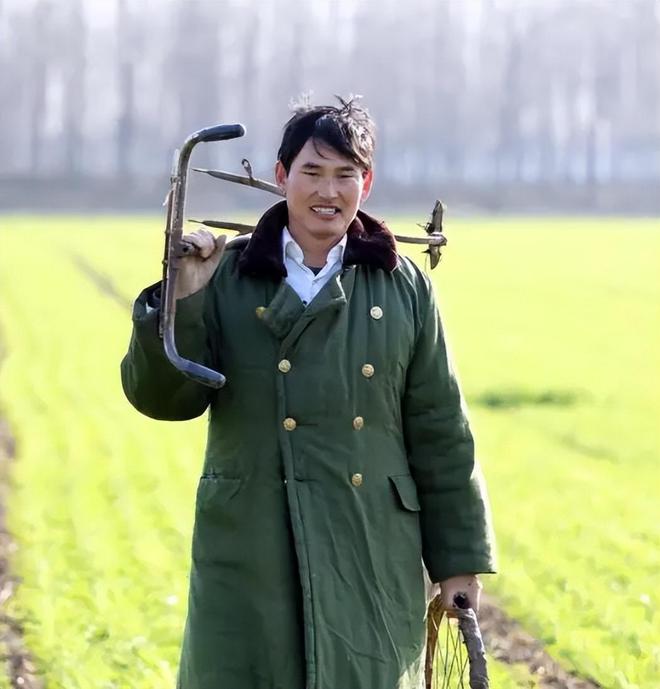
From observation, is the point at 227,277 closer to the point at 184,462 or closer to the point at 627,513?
the point at 627,513

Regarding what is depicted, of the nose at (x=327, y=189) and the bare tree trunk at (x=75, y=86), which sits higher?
the bare tree trunk at (x=75, y=86)

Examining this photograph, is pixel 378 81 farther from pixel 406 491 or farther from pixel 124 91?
pixel 406 491

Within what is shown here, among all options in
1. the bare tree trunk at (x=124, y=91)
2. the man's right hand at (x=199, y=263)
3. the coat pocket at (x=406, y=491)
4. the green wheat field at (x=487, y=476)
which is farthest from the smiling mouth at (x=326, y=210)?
the bare tree trunk at (x=124, y=91)

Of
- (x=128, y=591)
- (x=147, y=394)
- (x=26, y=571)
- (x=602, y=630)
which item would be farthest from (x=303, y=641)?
(x=26, y=571)

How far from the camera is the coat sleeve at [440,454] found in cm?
312

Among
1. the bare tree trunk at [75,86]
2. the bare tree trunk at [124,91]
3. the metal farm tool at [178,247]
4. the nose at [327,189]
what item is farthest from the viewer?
the bare tree trunk at [75,86]

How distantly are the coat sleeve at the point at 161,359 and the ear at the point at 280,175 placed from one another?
0.35 m

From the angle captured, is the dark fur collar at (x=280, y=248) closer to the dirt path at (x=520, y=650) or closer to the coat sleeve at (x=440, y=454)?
the coat sleeve at (x=440, y=454)

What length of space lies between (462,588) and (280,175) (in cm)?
98

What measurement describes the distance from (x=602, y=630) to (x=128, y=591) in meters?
2.09

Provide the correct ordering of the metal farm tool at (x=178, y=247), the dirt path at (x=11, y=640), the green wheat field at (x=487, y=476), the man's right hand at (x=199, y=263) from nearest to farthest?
the metal farm tool at (x=178, y=247) < the man's right hand at (x=199, y=263) < the dirt path at (x=11, y=640) < the green wheat field at (x=487, y=476)

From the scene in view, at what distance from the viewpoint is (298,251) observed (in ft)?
10.1

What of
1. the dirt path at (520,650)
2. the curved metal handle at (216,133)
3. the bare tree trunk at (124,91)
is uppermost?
the bare tree trunk at (124,91)

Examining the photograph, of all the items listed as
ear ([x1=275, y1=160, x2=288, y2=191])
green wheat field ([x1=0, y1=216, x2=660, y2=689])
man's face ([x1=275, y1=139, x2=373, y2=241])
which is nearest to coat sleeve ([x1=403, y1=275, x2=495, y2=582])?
man's face ([x1=275, y1=139, x2=373, y2=241])
